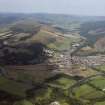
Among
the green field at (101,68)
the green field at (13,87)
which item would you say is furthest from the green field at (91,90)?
the green field at (101,68)

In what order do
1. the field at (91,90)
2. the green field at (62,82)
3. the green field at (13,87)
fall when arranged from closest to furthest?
the field at (91,90), the green field at (13,87), the green field at (62,82)

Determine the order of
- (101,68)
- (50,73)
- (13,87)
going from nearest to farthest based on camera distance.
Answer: (13,87) < (50,73) < (101,68)

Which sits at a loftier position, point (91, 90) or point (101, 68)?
point (91, 90)

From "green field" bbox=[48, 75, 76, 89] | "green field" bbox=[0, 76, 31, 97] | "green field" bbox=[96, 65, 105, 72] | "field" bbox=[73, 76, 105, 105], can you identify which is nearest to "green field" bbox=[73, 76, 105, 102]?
"field" bbox=[73, 76, 105, 105]

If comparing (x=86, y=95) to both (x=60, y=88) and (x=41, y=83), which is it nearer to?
(x=60, y=88)

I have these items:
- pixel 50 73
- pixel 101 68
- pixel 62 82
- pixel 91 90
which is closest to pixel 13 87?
pixel 62 82

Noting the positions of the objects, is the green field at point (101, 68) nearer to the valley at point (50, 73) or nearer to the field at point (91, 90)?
the valley at point (50, 73)

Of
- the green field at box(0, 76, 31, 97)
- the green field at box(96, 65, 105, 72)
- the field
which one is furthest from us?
the green field at box(96, 65, 105, 72)

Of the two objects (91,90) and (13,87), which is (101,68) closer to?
(91,90)

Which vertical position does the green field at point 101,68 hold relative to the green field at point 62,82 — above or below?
below

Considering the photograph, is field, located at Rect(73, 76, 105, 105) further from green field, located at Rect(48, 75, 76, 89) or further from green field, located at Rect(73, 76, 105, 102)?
green field, located at Rect(48, 75, 76, 89)

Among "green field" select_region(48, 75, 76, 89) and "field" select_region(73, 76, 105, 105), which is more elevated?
"field" select_region(73, 76, 105, 105)

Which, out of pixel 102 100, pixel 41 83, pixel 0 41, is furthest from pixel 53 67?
pixel 0 41
